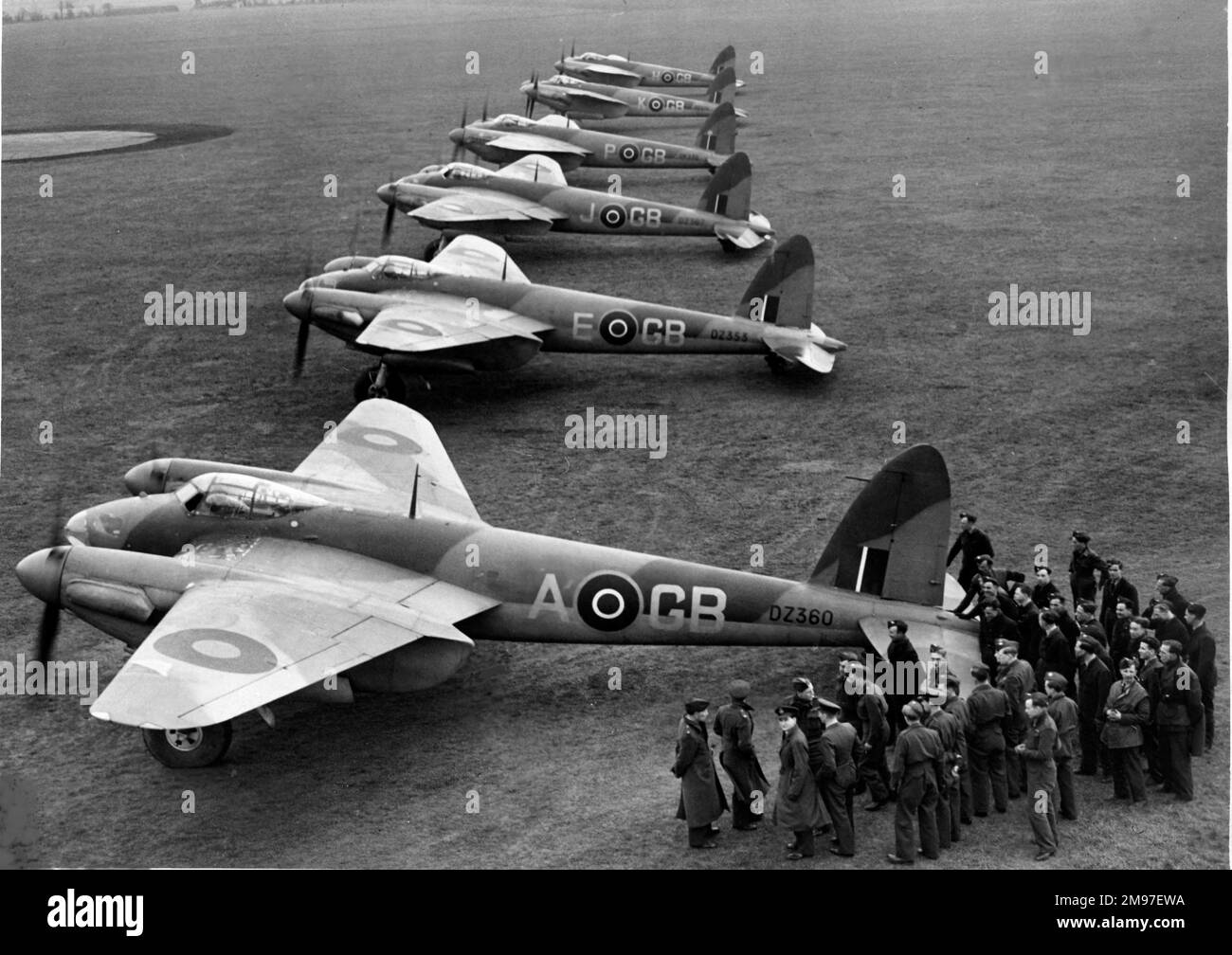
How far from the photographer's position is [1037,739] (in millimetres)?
13234

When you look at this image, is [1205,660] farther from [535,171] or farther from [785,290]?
[535,171]

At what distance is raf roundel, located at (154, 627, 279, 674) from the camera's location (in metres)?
14.1

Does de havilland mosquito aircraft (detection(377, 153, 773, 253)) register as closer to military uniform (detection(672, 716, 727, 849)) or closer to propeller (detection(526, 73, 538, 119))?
propeller (detection(526, 73, 538, 119))

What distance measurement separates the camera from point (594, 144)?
137 feet

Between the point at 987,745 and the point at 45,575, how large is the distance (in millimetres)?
10160

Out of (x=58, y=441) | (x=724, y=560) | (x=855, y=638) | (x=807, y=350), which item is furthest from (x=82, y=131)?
(x=855, y=638)

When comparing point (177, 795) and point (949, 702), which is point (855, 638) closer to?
point (949, 702)

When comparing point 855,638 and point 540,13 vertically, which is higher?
point 540,13

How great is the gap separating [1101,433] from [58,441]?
17.0 meters

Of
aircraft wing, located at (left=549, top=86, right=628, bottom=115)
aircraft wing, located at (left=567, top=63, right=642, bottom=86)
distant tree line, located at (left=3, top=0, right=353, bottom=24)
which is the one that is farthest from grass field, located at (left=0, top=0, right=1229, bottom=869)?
distant tree line, located at (left=3, top=0, right=353, bottom=24)

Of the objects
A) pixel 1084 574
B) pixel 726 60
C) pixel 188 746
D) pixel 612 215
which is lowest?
pixel 188 746

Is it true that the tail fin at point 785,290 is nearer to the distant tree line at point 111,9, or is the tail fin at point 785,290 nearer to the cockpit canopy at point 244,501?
the cockpit canopy at point 244,501

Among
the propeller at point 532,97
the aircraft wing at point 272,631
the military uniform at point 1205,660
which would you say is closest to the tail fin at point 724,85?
the propeller at point 532,97

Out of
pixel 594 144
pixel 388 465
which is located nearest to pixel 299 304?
pixel 388 465
